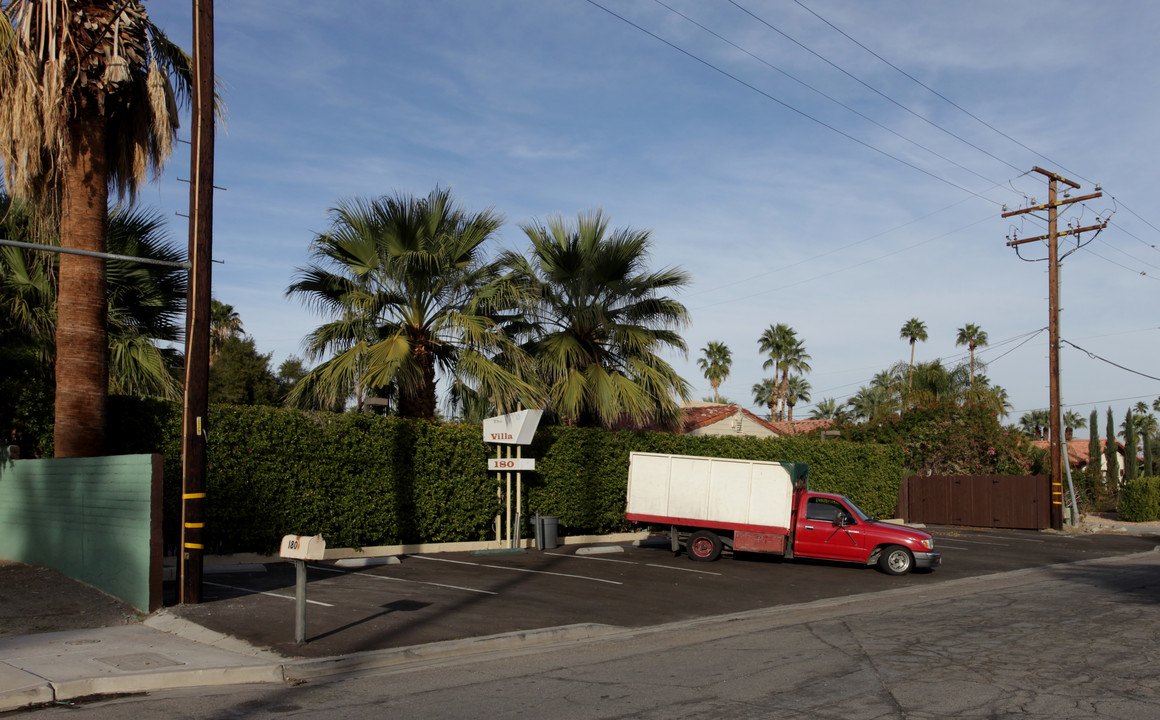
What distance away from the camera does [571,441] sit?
21500 millimetres

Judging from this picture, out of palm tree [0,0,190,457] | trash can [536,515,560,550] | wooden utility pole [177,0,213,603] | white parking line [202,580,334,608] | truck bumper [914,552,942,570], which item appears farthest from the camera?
trash can [536,515,560,550]

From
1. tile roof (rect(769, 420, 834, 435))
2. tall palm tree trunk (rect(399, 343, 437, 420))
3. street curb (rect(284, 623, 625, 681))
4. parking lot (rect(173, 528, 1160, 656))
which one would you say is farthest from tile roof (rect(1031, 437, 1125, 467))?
street curb (rect(284, 623, 625, 681))

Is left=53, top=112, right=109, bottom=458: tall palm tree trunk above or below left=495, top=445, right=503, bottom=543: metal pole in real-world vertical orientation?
above

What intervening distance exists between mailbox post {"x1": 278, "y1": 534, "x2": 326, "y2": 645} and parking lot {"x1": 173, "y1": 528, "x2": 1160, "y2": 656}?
8.3 inches

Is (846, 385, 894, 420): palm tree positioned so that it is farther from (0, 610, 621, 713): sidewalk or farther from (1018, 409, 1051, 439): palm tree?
(0, 610, 621, 713): sidewalk

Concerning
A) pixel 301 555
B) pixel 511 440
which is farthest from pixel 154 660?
pixel 511 440

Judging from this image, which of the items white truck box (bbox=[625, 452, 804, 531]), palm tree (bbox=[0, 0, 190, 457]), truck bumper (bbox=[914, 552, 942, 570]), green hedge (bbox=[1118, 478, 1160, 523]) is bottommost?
green hedge (bbox=[1118, 478, 1160, 523])

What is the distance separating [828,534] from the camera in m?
18.9

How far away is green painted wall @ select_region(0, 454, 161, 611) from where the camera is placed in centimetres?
1099

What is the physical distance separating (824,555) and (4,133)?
654 inches

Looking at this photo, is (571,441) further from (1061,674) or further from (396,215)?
(1061,674)

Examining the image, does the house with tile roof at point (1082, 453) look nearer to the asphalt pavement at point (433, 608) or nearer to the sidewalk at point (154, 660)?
the asphalt pavement at point (433, 608)

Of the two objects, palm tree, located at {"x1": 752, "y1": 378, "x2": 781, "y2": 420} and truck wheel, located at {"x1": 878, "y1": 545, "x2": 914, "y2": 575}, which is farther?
palm tree, located at {"x1": 752, "y1": 378, "x2": 781, "y2": 420}

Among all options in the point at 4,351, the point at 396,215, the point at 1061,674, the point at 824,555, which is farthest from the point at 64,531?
the point at 824,555
